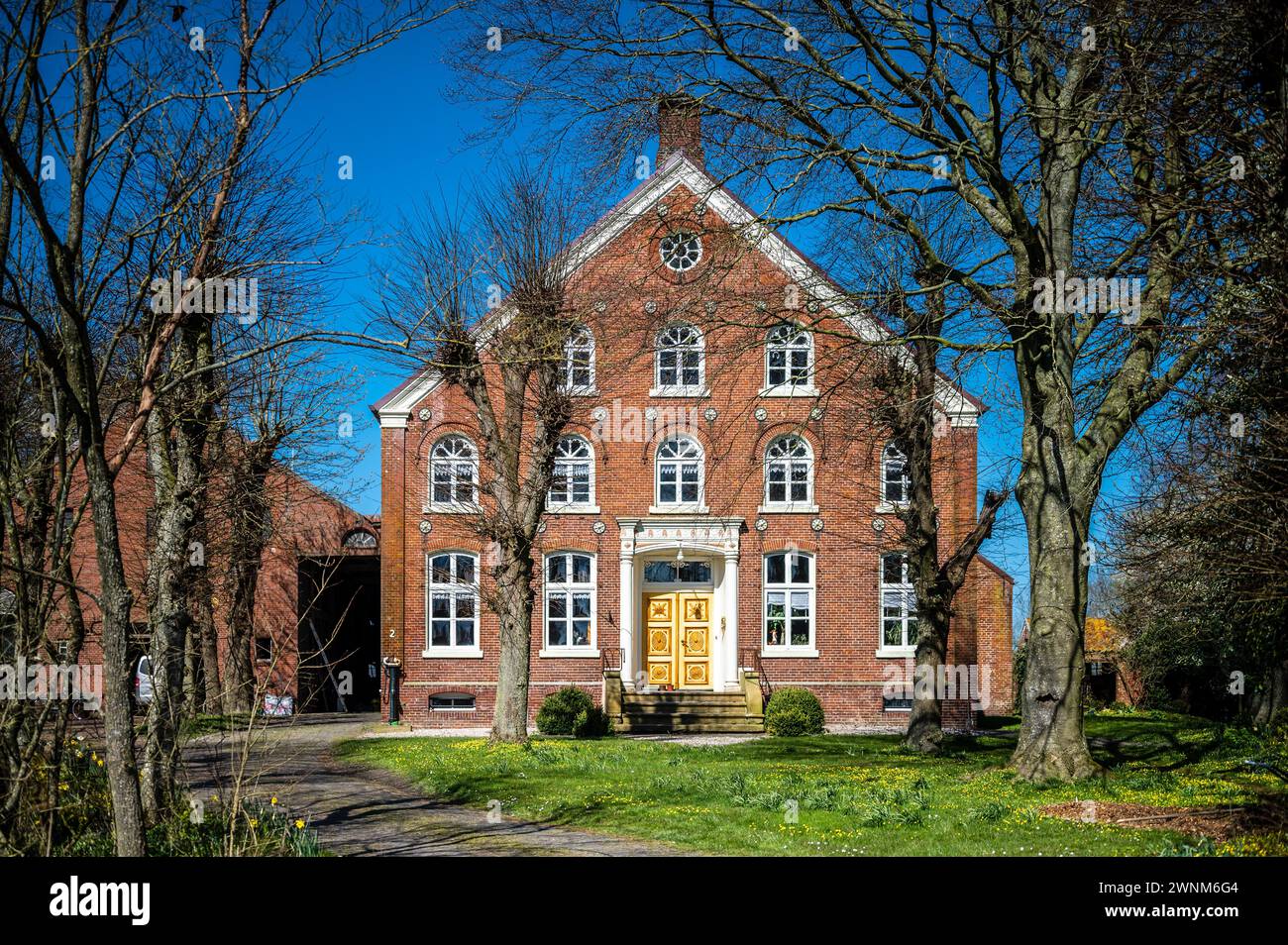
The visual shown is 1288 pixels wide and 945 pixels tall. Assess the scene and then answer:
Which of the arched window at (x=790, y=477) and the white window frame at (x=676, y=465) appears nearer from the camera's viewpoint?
the arched window at (x=790, y=477)

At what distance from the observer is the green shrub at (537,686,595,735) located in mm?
23547

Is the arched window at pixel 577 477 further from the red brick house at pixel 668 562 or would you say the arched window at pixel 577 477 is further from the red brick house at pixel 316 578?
the red brick house at pixel 316 578

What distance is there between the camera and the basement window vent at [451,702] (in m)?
26.5

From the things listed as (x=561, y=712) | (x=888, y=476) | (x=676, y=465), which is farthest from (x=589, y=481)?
(x=888, y=476)

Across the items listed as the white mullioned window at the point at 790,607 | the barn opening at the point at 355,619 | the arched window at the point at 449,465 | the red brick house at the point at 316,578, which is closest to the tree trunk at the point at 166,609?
the arched window at the point at 449,465

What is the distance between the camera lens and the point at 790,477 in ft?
88.0

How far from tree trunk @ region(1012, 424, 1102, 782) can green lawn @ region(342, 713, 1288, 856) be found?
0.43 metres

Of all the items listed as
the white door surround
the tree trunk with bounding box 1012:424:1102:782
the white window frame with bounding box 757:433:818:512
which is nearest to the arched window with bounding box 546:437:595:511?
the white door surround

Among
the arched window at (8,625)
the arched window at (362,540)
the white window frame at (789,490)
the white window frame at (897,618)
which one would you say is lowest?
the white window frame at (897,618)

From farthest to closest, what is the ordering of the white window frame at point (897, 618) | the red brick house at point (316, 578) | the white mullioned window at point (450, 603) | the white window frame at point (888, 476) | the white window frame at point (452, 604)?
1. the red brick house at point (316, 578)
2. the white mullioned window at point (450, 603)
3. the white window frame at point (452, 604)
4. the white window frame at point (897, 618)
5. the white window frame at point (888, 476)

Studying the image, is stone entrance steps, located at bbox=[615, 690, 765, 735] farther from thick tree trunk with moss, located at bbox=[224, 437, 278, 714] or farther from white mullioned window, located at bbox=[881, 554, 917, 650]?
thick tree trunk with moss, located at bbox=[224, 437, 278, 714]

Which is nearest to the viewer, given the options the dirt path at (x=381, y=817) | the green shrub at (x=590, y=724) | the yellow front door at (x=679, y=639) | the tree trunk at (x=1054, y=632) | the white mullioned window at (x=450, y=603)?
the dirt path at (x=381, y=817)

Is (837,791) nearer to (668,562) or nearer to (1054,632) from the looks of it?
(1054,632)

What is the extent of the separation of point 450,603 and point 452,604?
0.21 feet
